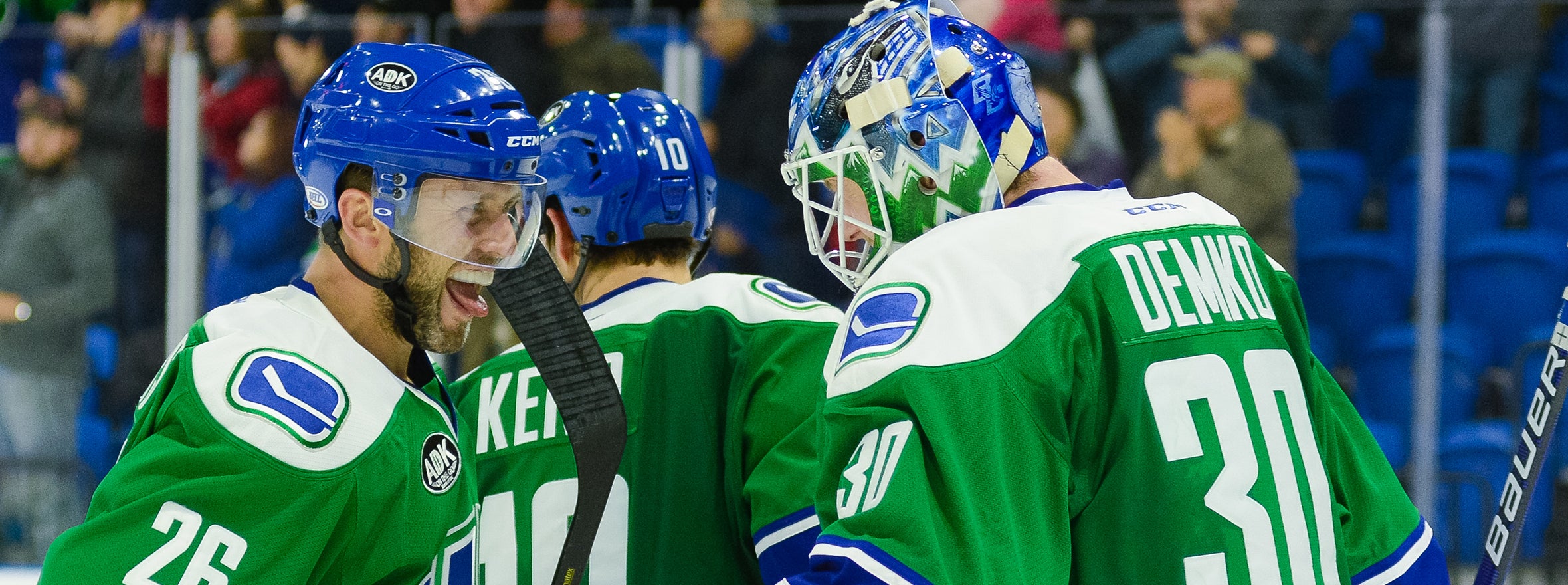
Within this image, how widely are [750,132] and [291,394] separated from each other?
3387 millimetres

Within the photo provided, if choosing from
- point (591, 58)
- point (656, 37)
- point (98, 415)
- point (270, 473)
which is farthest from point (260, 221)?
point (270, 473)

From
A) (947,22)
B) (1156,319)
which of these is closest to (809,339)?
(947,22)

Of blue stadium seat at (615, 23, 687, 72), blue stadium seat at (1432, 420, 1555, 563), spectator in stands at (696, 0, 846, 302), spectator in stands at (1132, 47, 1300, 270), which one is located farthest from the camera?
blue stadium seat at (615, 23, 687, 72)

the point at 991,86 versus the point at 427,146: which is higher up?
the point at 991,86

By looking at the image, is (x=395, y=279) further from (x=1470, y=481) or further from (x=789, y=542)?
(x=1470, y=481)

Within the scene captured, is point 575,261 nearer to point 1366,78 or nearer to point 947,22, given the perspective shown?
point 947,22

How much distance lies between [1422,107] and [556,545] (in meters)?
3.43

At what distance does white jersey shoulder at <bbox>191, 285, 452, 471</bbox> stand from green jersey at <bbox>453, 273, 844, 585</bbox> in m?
0.41

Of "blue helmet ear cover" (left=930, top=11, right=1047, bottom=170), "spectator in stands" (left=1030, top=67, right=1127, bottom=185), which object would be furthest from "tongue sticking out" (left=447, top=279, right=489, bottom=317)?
"spectator in stands" (left=1030, top=67, right=1127, bottom=185)

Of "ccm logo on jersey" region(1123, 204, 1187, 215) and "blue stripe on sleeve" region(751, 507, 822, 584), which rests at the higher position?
"ccm logo on jersey" region(1123, 204, 1187, 215)

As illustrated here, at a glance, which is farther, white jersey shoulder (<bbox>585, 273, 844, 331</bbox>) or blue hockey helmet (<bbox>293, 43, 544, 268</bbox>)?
white jersey shoulder (<bbox>585, 273, 844, 331</bbox>)

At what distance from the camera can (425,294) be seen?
1.96 metres

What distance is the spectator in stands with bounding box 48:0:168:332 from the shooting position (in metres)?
5.46

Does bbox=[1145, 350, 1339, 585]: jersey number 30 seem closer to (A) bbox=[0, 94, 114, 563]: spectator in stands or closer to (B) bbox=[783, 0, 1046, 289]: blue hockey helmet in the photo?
(B) bbox=[783, 0, 1046, 289]: blue hockey helmet
